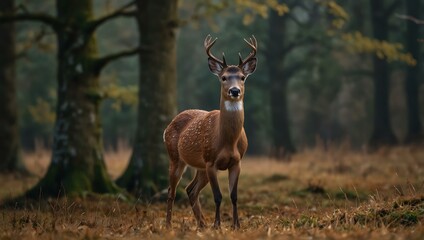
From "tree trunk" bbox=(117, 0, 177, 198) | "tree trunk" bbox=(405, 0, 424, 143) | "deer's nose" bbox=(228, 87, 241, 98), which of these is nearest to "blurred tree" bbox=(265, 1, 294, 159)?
"tree trunk" bbox=(405, 0, 424, 143)

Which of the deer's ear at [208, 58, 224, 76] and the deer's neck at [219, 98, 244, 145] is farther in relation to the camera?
the deer's ear at [208, 58, 224, 76]

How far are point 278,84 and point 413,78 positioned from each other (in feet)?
19.5

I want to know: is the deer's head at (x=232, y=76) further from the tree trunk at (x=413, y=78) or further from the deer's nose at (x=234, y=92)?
the tree trunk at (x=413, y=78)

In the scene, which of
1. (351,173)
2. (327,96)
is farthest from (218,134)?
(327,96)

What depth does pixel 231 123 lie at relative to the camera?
7.83 metres

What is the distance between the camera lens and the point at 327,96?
1256 inches

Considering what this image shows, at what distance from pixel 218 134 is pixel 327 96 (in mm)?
24645

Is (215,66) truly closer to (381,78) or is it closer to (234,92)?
(234,92)

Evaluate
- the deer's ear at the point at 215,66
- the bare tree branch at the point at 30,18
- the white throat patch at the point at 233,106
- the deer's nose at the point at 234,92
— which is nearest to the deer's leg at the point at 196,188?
the white throat patch at the point at 233,106

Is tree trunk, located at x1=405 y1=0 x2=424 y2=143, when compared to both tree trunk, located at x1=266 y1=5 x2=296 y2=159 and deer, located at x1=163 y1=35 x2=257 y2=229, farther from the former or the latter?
deer, located at x1=163 y1=35 x2=257 y2=229

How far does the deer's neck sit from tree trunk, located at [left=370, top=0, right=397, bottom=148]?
20190 mm

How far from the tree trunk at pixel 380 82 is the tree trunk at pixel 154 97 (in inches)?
641

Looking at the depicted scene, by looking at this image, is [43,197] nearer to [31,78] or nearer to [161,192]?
[161,192]

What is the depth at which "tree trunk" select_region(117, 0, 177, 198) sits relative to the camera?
1239 cm
